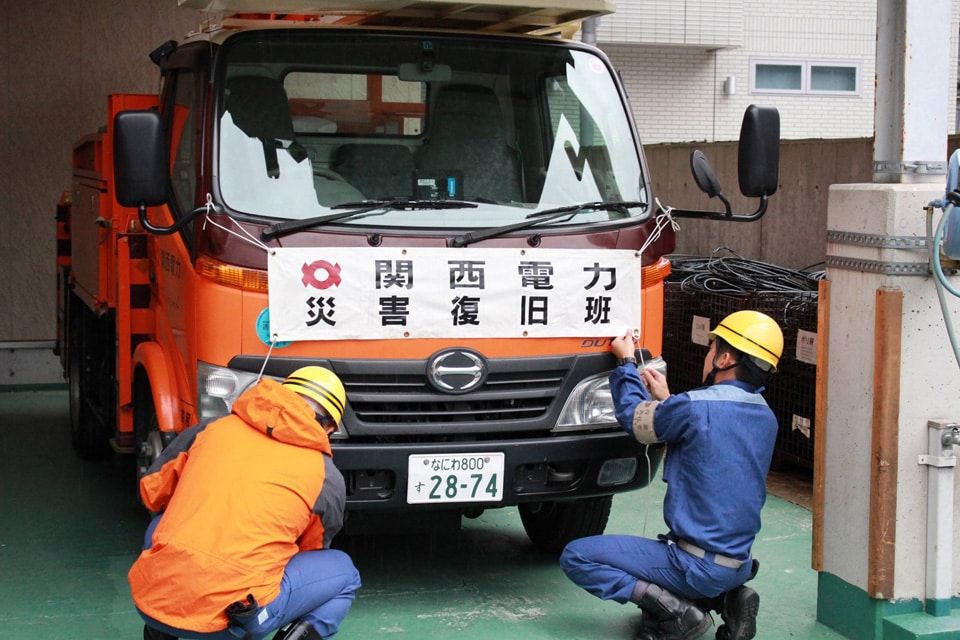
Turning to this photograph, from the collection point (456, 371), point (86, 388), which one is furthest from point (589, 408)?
point (86, 388)

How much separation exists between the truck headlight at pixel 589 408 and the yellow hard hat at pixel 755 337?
54cm

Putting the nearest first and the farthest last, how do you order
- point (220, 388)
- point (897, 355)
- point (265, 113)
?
point (897, 355), point (220, 388), point (265, 113)

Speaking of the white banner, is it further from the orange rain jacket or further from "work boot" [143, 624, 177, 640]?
"work boot" [143, 624, 177, 640]

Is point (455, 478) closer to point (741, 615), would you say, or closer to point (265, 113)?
point (741, 615)

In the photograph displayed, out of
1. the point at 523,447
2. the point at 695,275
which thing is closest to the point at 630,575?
the point at 523,447

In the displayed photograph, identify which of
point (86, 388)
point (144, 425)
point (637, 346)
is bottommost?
point (86, 388)

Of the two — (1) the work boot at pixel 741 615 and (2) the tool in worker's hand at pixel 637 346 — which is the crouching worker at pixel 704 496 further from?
(2) the tool in worker's hand at pixel 637 346

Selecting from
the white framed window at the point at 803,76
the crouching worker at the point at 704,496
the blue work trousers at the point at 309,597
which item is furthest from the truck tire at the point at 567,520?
the white framed window at the point at 803,76

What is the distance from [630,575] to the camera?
4.70 meters

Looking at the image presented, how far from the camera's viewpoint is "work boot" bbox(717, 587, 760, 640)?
4.64 m

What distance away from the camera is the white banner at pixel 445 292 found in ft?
15.0

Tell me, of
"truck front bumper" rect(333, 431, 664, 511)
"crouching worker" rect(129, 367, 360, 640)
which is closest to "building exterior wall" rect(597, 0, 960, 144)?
"truck front bumper" rect(333, 431, 664, 511)

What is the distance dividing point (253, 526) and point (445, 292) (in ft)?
4.53

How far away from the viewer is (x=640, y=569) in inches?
185
